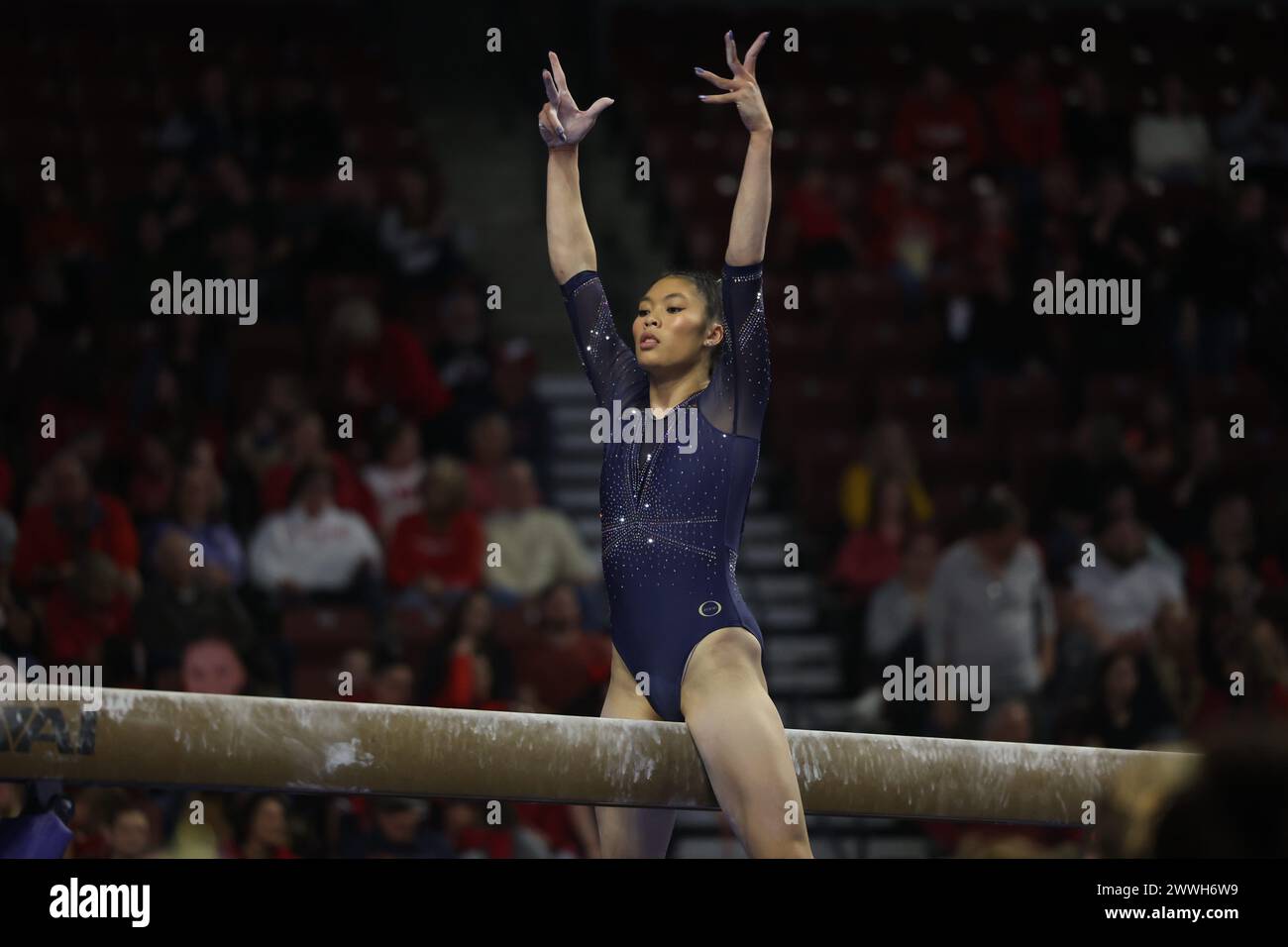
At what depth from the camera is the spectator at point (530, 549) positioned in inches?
286

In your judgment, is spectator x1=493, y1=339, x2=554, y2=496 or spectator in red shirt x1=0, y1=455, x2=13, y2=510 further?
spectator x1=493, y1=339, x2=554, y2=496

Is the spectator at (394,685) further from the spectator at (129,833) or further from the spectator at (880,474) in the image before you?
the spectator at (880,474)

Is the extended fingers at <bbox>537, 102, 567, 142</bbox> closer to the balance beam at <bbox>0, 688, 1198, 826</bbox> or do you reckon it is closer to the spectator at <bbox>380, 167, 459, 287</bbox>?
the balance beam at <bbox>0, 688, 1198, 826</bbox>

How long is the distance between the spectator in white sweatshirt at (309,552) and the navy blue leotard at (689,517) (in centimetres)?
356

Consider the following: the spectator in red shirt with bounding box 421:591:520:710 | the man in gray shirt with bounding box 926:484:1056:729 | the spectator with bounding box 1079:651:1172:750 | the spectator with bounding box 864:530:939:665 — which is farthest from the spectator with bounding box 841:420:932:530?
the spectator in red shirt with bounding box 421:591:520:710

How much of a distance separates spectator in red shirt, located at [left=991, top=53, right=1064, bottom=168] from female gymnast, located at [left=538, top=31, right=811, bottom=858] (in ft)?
22.3

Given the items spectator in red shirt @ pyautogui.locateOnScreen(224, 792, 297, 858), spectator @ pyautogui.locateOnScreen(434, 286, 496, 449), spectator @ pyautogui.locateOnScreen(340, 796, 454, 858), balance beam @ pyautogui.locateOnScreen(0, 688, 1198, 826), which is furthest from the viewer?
spectator @ pyautogui.locateOnScreen(434, 286, 496, 449)

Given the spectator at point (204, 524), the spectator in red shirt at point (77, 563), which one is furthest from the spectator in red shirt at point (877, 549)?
the spectator in red shirt at point (77, 563)

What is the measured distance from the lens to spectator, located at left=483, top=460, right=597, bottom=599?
7270mm

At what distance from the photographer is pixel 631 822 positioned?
3676mm

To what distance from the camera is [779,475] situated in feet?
28.5

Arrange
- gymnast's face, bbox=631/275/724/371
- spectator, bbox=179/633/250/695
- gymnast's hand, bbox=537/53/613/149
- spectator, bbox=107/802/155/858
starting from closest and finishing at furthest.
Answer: gymnast's face, bbox=631/275/724/371 < gymnast's hand, bbox=537/53/613/149 < spectator, bbox=107/802/155/858 < spectator, bbox=179/633/250/695

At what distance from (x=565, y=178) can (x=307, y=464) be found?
363 cm

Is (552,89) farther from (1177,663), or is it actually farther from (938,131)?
(938,131)
